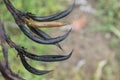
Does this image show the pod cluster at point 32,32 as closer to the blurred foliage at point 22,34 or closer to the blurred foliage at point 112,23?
the blurred foliage at point 22,34

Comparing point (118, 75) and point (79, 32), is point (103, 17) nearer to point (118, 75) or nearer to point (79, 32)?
point (79, 32)

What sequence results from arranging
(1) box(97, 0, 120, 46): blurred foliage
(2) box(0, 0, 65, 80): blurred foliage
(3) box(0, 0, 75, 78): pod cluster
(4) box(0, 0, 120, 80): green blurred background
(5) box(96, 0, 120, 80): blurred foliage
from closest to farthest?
(3) box(0, 0, 75, 78): pod cluster → (2) box(0, 0, 65, 80): blurred foliage → (4) box(0, 0, 120, 80): green blurred background → (5) box(96, 0, 120, 80): blurred foliage → (1) box(97, 0, 120, 46): blurred foliage

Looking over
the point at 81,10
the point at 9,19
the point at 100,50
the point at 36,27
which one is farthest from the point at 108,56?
the point at 36,27

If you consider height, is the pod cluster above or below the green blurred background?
above

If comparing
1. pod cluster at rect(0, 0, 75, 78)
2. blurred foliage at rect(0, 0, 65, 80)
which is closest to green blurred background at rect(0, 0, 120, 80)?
blurred foliage at rect(0, 0, 65, 80)

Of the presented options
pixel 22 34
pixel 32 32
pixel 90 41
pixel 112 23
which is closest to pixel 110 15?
pixel 112 23

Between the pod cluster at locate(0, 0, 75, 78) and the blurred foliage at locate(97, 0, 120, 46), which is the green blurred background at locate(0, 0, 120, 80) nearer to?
the blurred foliage at locate(97, 0, 120, 46)

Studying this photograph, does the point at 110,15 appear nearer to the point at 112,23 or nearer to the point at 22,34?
the point at 112,23

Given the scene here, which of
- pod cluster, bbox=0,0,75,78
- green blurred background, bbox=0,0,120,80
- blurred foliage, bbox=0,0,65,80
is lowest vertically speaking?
green blurred background, bbox=0,0,120,80

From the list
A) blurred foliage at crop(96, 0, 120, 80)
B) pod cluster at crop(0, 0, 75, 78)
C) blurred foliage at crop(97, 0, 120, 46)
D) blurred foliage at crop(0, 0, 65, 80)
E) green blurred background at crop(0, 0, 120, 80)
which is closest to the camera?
pod cluster at crop(0, 0, 75, 78)
